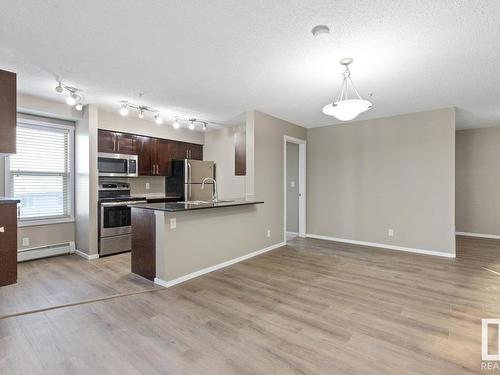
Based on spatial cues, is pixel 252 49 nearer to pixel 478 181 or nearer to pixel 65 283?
pixel 65 283

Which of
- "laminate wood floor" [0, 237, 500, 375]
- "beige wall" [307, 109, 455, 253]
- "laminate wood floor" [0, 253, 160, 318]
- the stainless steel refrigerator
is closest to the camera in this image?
"laminate wood floor" [0, 237, 500, 375]

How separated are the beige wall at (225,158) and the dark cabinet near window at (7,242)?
12.7 ft

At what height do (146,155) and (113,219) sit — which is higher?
(146,155)

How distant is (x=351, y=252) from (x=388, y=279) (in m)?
1.30

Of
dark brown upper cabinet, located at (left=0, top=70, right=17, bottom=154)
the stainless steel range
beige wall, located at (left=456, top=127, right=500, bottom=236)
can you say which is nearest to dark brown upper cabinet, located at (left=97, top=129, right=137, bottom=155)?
the stainless steel range

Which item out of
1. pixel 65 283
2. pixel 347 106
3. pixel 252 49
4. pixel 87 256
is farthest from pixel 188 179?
pixel 347 106

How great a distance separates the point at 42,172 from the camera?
4.36 metres

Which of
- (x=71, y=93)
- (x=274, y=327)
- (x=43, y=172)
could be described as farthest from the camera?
(x=43, y=172)

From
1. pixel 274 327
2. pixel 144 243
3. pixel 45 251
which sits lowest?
pixel 274 327

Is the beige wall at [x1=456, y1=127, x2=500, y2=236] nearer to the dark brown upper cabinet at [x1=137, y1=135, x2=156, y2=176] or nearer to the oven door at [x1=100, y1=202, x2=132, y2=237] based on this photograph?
the dark brown upper cabinet at [x1=137, y1=135, x2=156, y2=176]

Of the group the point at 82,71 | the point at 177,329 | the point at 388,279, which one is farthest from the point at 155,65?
the point at 388,279

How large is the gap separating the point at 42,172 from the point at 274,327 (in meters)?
4.43

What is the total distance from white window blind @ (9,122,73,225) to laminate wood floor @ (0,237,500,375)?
8.30ft

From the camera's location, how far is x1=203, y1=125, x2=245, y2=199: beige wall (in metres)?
6.11
